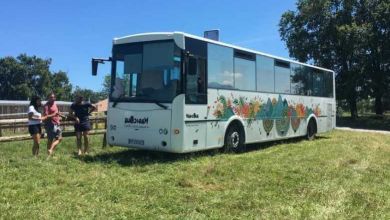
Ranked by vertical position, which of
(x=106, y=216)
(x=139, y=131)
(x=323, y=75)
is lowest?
(x=106, y=216)

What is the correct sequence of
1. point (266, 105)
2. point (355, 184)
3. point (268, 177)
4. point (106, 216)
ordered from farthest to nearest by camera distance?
point (266, 105), point (268, 177), point (355, 184), point (106, 216)

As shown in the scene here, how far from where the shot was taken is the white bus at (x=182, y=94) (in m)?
12.6

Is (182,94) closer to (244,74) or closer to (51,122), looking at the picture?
(244,74)

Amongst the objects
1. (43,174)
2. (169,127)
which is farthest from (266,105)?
(43,174)

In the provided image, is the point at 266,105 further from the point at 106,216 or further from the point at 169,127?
the point at 106,216

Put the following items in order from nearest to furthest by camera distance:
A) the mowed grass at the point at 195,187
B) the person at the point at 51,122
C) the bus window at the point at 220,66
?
1. the mowed grass at the point at 195,187
2. the person at the point at 51,122
3. the bus window at the point at 220,66

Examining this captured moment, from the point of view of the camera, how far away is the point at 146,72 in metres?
12.9

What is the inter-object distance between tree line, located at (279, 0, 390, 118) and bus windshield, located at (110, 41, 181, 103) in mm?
31334

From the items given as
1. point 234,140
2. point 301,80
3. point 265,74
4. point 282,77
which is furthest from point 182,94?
point 301,80

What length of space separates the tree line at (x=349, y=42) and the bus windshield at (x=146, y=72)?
31334mm

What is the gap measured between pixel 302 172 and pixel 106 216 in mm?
5228

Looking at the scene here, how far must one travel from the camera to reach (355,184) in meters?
9.82

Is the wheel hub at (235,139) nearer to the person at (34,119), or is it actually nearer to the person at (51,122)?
the person at (51,122)

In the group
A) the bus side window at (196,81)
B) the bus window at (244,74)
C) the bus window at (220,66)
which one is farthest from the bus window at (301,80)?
the bus side window at (196,81)
